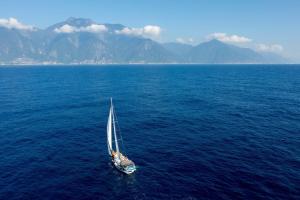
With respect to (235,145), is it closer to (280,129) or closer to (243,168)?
(243,168)

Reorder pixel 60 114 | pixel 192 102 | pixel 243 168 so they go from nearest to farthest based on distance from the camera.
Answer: pixel 243 168
pixel 60 114
pixel 192 102

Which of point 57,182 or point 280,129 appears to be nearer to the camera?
point 57,182

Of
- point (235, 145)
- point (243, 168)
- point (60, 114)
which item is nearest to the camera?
point (243, 168)

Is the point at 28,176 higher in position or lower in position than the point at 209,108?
lower

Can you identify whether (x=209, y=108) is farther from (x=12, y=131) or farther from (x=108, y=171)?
(x=12, y=131)

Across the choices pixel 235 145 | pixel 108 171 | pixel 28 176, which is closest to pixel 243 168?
pixel 235 145

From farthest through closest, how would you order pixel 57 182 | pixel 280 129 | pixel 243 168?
pixel 280 129 → pixel 243 168 → pixel 57 182

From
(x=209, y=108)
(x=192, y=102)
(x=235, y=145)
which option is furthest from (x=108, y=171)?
(x=192, y=102)

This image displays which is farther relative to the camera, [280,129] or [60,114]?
[60,114]

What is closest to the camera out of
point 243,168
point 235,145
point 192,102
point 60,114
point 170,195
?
point 170,195
